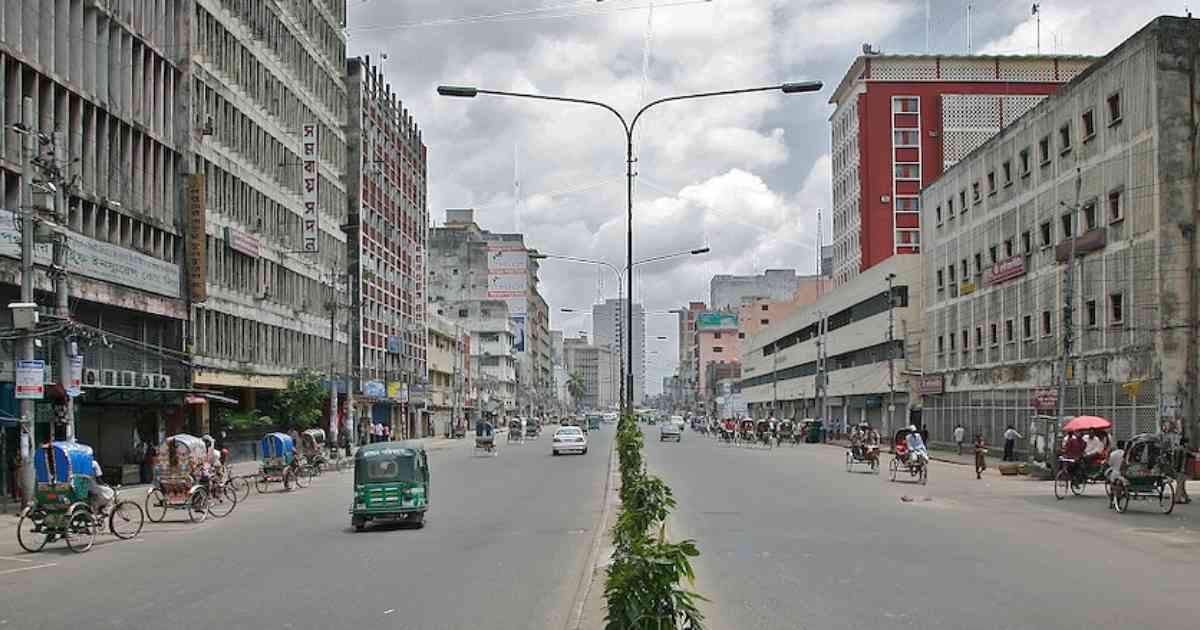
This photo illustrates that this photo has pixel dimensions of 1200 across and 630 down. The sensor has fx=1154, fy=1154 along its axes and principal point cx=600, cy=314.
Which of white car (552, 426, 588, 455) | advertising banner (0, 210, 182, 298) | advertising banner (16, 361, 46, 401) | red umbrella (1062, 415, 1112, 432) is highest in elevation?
advertising banner (0, 210, 182, 298)

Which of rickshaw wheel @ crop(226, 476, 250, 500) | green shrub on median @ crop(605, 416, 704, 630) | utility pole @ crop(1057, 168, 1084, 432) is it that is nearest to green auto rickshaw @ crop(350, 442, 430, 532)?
rickshaw wheel @ crop(226, 476, 250, 500)

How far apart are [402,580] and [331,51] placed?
197ft

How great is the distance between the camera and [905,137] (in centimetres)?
8544

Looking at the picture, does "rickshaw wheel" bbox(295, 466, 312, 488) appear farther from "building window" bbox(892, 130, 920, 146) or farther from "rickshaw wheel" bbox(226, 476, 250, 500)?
"building window" bbox(892, 130, 920, 146)

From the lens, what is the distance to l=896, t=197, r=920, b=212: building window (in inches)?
3410

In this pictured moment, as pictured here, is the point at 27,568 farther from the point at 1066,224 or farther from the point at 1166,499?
the point at 1066,224

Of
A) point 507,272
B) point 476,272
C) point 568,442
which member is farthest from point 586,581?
point 476,272

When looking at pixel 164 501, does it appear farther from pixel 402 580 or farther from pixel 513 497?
pixel 402 580

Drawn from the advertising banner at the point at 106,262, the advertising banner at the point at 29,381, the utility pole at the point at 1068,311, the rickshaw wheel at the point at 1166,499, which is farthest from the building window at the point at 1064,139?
the advertising banner at the point at 29,381

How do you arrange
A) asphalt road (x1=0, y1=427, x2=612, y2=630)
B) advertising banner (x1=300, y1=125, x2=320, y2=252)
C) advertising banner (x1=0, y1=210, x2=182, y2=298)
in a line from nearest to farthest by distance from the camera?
asphalt road (x1=0, y1=427, x2=612, y2=630), advertising banner (x1=0, y1=210, x2=182, y2=298), advertising banner (x1=300, y1=125, x2=320, y2=252)

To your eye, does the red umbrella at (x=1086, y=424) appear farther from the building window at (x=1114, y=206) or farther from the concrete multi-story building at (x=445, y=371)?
the concrete multi-story building at (x=445, y=371)

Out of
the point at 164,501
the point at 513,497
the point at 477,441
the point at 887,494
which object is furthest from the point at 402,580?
the point at 477,441

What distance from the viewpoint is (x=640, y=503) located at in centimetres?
1152

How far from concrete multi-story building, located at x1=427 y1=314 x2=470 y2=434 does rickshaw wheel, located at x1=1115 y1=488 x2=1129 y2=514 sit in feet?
267
